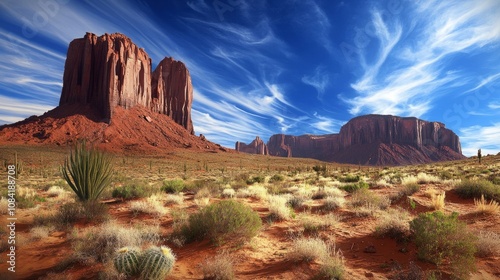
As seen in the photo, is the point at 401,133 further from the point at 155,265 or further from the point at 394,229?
the point at 155,265

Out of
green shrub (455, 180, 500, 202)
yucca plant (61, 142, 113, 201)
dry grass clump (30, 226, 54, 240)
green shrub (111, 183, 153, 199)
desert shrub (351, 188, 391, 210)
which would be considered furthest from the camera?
green shrub (111, 183, 153, 199)

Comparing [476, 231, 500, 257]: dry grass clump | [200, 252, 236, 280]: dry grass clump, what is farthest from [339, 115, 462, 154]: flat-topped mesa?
[200, 252, 236, 280]: dry grass clump

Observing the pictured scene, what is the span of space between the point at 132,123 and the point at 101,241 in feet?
268

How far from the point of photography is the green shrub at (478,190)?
9515 millimetres

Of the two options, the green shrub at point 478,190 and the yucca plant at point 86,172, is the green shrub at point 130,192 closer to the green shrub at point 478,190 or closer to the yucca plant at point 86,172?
the yucca plant at point 86,172

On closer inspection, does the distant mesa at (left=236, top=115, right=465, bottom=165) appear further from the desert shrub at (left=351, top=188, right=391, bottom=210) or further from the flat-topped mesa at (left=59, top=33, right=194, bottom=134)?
the desert shrub at (left=351, top=188, right=391, bottom=210)

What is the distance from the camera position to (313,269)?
A: 4.57 meters

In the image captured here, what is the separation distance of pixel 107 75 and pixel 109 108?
45.8 feet

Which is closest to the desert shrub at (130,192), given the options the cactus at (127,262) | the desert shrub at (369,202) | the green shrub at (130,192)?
the green shrub at (130,192)

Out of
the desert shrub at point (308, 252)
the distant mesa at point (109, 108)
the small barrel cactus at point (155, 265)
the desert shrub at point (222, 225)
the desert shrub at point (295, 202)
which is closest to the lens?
the small barrel cactus at point (155, 265)

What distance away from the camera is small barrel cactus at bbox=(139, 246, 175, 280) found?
4.17m

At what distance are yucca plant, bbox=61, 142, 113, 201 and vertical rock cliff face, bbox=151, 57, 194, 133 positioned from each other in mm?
96587

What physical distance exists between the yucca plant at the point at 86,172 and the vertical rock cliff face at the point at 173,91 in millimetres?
96587

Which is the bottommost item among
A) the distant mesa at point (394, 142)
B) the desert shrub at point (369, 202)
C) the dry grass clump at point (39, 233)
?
the dry grass clump at point (39, 233)
